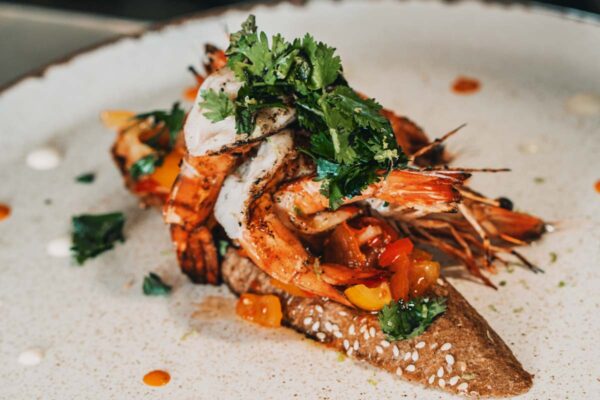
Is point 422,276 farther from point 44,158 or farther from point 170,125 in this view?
point 44,158

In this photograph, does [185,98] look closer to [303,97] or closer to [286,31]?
[286,31]

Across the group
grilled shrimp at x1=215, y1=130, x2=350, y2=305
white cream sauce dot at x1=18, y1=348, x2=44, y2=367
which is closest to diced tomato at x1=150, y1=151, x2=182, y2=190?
grilled shrimp at x1=215, y1=130, x2=350, y2=305

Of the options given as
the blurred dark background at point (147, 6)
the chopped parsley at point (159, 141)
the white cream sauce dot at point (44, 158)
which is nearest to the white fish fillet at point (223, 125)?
the chopped parsley at point (159, 141)

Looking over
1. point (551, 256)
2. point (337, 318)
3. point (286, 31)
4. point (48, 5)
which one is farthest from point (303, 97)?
point (48, 5)

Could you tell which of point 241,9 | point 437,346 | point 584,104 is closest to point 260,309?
point 437,346

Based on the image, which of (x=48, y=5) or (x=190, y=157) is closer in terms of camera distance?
(x=190, y=157)
